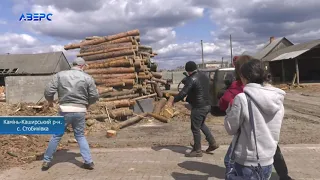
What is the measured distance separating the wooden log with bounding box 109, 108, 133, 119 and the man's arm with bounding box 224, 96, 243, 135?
28.5ft

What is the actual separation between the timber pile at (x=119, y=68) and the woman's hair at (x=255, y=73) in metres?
9.48

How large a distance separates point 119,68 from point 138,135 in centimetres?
511

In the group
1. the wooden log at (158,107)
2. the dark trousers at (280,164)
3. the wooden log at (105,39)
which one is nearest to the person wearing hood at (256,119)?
the dark trousers at (280,164)

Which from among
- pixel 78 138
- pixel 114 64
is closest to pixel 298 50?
pixel 114 64

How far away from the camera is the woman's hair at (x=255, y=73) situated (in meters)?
3.02

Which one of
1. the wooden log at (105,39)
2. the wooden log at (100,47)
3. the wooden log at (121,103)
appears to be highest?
Answer: the wooden log at (105,39)

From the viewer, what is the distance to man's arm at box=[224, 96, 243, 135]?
2951 mm

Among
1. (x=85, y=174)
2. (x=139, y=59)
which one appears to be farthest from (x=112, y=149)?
(x=139, y=59)

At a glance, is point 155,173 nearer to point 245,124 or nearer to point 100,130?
point 245,124

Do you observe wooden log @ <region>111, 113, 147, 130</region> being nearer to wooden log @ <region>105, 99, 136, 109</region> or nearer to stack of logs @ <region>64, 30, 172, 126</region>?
stack of logs @ <region>64, 30, 172, 126</region>

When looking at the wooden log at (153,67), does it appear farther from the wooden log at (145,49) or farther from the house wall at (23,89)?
the house wall at (23,89)

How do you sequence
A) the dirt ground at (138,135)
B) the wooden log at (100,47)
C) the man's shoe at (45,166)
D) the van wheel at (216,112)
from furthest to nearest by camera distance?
the wooden log at (100,47), the van wheel at (216,112), the dirt ground at (138,135), the man's shoe at (45,166)

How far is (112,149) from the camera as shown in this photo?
7527 millimetres

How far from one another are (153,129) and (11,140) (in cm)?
422
